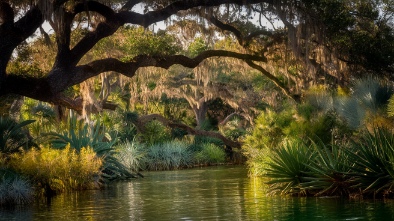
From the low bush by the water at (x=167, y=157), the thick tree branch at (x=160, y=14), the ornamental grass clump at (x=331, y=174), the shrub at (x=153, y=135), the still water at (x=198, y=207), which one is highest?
the thick tree branch at (x=160, y=14)

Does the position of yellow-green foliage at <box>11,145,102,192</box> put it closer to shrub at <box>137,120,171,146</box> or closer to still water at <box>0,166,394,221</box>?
still water at <box>0,166,394,221</box>

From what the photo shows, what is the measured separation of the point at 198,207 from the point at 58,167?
635 centimetres

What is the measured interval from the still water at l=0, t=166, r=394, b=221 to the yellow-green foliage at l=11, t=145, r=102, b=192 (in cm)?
67

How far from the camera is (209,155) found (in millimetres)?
41719

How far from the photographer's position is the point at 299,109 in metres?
23.5

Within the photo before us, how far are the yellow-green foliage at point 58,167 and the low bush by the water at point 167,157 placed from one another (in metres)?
15.0

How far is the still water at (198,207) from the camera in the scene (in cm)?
1295

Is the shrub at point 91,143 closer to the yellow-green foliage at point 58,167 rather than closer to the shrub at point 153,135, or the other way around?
the yellow-green foliage at point 58,167

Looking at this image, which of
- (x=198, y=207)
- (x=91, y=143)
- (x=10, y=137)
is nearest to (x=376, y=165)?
(x=198, y=207)

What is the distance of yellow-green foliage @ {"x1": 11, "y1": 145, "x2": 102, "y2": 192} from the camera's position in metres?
19.3

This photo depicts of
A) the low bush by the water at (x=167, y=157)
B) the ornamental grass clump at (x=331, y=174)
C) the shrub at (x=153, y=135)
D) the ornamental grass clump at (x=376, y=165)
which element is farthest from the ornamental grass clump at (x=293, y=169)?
the shrub at (x=153, y=135)

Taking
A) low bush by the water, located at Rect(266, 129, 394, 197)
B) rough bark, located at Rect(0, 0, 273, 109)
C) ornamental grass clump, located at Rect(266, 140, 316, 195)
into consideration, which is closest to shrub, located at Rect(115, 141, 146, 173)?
rough bark, located at Rect(0, 0, 273, 109)

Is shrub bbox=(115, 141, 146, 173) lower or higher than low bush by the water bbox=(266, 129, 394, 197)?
higher

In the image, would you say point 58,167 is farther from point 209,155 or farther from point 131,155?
point 209,155
